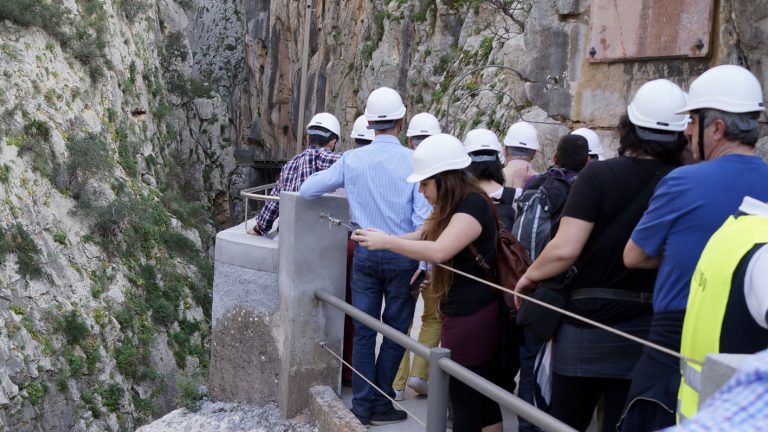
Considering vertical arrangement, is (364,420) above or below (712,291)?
below

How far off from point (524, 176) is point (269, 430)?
6.77 feet

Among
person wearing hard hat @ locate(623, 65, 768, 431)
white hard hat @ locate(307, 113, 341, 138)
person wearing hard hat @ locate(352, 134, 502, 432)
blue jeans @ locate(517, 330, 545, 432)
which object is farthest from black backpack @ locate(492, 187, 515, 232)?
person wearing hard hat @ locate(623, 65, 768, 431)

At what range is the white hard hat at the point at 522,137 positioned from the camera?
511cm

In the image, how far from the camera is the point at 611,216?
2.96 metres

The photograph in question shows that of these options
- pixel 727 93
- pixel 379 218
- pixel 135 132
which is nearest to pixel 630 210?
pixel 727 93

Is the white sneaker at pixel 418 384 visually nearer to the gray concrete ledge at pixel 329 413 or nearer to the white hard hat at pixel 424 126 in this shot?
the gray concrete ledge at pixel 329 413

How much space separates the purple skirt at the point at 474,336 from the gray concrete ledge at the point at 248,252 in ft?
5.82

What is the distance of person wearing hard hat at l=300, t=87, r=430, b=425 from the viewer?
4.31 meters

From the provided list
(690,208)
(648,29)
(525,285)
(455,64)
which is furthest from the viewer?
(455,64)

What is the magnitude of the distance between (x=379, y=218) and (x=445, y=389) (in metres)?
1.42

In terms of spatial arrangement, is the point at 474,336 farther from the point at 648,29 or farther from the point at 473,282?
the point at 648,29

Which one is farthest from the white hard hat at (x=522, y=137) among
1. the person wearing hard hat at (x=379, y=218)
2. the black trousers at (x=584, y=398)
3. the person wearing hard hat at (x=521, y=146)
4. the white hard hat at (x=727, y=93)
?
the white hard hat at (x=727, y=93)

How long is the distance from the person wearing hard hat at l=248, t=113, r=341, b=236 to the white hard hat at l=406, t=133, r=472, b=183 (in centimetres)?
173

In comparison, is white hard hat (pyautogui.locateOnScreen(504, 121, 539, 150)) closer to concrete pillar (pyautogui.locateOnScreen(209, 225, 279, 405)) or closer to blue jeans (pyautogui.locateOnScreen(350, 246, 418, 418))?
blue jeans (pyautogui.locateOnScreen(350, 246, 418, 418))
